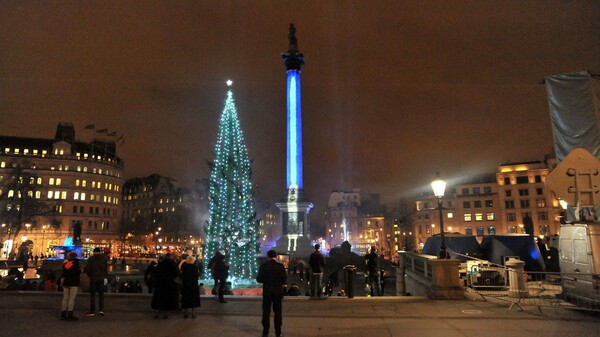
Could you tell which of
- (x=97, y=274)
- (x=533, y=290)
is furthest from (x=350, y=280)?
(x=97, y=274)

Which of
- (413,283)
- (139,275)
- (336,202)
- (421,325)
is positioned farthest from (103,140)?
(421,325)

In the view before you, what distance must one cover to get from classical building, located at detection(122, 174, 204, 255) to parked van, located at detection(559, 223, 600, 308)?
319 ft

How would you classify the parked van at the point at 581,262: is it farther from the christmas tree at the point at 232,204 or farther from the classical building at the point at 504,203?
the classical building at the point at 504,203

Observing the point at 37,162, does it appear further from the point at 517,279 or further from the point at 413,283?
the point at 517,279

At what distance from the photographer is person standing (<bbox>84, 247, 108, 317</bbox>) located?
1225 cm

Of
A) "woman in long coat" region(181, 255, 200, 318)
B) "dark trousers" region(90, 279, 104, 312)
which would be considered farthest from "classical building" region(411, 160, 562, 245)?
"dark trousers" region(90, 279, 104, 312)

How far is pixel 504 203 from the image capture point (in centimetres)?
8338

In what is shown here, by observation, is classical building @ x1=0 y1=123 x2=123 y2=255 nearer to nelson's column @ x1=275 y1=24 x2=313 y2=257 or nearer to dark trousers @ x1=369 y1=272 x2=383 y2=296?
nelson's column @ x1=275 y1=24 x2=313 y2=257

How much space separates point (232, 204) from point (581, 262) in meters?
26.7

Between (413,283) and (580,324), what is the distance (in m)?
10.8

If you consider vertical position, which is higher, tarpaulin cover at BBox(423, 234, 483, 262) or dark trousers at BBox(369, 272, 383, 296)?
tarpaulin cover at BBox(423, 234, 483, 262)

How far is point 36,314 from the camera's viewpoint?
12188mm

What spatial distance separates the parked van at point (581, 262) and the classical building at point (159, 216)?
97.4m

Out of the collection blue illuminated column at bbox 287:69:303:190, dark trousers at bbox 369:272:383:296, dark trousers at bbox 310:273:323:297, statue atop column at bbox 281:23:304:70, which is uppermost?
statue atop column at bbox 281:23:304:70
